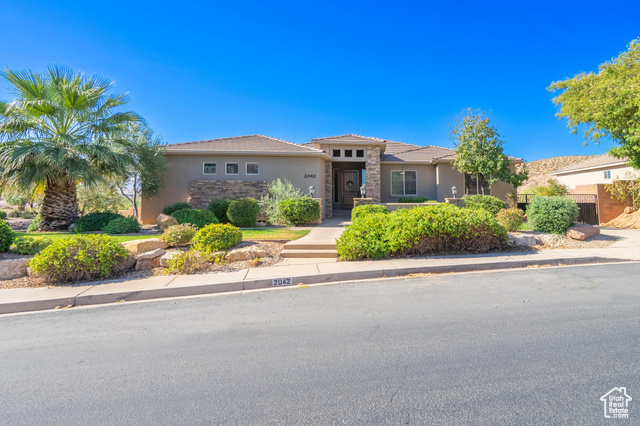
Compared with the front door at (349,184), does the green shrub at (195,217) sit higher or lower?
lower

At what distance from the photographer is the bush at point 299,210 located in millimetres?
12805

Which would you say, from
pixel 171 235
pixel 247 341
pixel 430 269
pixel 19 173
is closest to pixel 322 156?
pixel 171 235

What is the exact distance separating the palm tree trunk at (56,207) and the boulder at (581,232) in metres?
17.2

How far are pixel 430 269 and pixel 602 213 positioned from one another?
1230 cm

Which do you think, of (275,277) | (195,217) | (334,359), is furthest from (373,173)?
(334,359)

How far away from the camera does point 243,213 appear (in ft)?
41.9

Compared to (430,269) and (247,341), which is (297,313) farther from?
(430,269)

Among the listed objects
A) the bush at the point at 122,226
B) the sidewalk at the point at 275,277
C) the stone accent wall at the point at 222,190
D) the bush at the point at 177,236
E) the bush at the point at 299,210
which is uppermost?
the stone accent wall at the point at 222,190

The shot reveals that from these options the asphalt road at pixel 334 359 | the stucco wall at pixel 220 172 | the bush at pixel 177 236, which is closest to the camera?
the asphalt road at pixel 334 359

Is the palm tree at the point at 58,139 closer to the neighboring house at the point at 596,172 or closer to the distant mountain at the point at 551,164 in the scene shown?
the neighboring house at the point at 596,172

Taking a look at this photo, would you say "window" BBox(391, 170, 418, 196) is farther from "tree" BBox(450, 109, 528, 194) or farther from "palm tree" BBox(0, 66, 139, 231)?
"palm tree" BBox(0, 66, 139, 231)

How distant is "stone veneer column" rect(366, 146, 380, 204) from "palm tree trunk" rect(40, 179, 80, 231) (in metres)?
13.1

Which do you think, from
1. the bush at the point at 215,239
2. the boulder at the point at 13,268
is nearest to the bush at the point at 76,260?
the boulder at the point at 13,268

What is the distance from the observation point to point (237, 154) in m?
16.4
